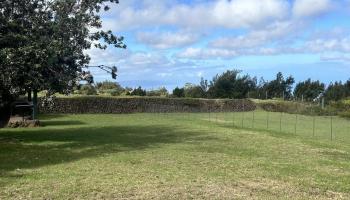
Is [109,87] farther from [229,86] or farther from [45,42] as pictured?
[45,42]

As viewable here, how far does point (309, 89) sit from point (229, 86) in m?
13.8

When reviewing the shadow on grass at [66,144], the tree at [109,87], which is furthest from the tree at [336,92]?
the shadow on grass at [66,144]

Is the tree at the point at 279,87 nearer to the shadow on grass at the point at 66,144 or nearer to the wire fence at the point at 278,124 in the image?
the wire fence at the point at 278,124

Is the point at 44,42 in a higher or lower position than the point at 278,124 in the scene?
higher

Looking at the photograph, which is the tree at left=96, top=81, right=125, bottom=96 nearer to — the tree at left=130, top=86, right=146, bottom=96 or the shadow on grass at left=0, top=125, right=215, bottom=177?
the tree at left=130, top=86, right=146, bottom=96

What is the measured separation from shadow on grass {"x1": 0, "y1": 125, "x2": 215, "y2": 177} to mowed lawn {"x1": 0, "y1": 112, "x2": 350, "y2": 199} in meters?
0.03

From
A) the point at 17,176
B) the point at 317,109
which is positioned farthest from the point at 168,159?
the point at 317,109

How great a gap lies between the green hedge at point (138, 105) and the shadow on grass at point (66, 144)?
68.5 ft

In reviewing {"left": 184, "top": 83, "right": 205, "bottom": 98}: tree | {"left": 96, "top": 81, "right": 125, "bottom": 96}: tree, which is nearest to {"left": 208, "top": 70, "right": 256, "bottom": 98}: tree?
{"left": 184, "top": 83, "right": 205, "bottom": 98}: tree

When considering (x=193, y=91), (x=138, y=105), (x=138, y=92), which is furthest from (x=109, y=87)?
(x=193, y=91)

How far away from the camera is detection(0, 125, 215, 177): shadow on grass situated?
14.7m

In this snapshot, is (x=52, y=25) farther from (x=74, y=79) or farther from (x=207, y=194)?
(x=207, y=194)

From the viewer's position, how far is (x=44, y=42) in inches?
736

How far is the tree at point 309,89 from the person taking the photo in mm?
82250
